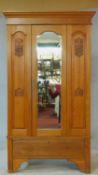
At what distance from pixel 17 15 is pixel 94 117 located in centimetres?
210

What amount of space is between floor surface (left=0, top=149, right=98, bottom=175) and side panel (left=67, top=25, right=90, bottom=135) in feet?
1.72

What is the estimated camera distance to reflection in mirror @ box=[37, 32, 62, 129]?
362cm

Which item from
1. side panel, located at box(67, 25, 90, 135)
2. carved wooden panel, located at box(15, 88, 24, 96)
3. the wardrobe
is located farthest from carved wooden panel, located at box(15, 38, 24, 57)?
side panel, located at box(67, 25, 90, 135)

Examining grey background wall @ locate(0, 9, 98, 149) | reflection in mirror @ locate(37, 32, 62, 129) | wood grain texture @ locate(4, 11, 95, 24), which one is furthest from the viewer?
grey background wall @ locate(0, 9, 98, 149)

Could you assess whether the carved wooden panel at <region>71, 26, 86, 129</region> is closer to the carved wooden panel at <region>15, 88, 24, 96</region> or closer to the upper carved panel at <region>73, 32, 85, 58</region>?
the upper carved panel at <region>73, 32, 85, 58</region>

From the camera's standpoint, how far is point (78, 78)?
3.62 meters

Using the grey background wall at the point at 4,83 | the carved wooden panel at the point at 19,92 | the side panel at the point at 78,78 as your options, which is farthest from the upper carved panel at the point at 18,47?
the grey background wall at the point at 4,83

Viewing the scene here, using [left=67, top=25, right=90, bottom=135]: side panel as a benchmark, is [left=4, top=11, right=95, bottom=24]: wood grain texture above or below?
above

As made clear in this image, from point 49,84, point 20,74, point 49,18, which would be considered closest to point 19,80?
point 20,74

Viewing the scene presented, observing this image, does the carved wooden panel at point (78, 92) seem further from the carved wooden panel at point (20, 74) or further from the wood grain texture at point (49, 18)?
the wood grain texture at point (49, 18)

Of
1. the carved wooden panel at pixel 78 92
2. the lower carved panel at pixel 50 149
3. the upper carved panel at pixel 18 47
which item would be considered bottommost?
the lower carved panel at pixel 50 149

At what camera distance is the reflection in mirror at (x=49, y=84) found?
362cm

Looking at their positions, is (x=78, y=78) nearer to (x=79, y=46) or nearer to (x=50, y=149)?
(x=79, y=46)

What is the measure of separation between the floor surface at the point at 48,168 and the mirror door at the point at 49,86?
501 millimetres
